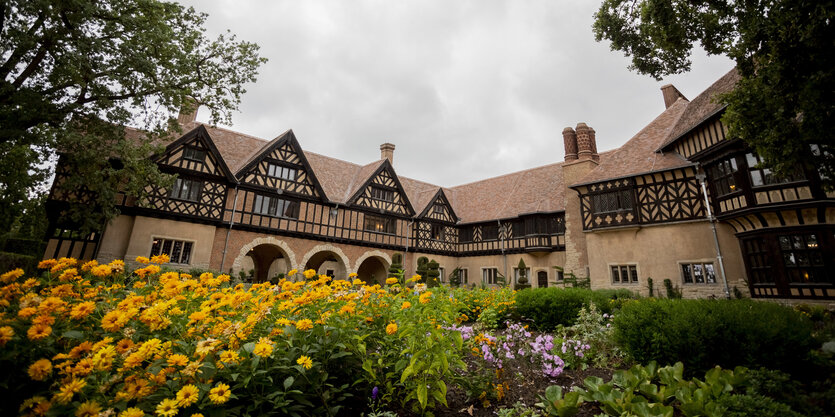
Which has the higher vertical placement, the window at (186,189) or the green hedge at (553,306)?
the window at (186,189)

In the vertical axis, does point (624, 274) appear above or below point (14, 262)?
above

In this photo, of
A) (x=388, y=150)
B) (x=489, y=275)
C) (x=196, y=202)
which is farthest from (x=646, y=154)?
(x=196, y=202)

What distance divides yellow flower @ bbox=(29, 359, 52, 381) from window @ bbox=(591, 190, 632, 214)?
2201cm

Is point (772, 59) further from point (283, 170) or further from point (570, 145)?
point (283, 170)

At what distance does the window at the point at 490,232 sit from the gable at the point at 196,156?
18563mm

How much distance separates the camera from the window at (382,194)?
2559cm

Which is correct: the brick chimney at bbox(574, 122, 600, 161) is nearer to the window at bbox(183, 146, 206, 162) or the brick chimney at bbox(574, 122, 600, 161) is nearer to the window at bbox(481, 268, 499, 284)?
the window at bbox(481, 268, 499, 284)

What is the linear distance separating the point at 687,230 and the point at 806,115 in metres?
13.7

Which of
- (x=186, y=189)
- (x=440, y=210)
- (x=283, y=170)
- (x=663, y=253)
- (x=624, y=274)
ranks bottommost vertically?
(x=624, y=274)

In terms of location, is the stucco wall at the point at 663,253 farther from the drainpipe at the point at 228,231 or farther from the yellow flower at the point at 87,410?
the yellow flower at the point at 87,410

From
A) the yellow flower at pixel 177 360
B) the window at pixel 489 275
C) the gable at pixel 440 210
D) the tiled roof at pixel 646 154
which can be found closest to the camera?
the yellow flower at pixel 177 360

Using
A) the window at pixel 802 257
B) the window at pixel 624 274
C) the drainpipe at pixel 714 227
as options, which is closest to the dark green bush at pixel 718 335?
the window at pixel 802 257

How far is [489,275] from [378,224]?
9.66m

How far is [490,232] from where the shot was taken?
1104 inches
